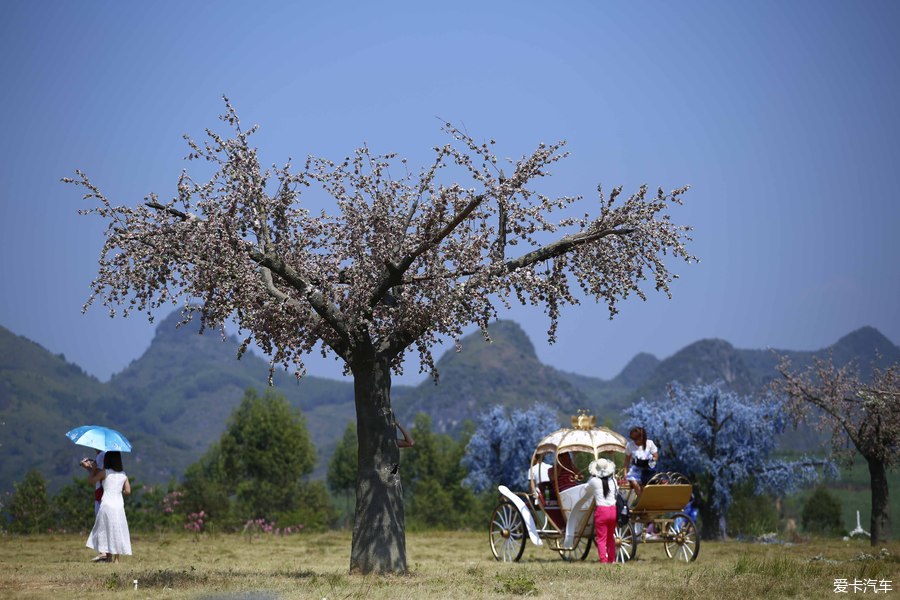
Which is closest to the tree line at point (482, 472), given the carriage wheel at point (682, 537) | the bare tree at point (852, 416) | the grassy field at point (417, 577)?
the bare tree at point (852, 416)

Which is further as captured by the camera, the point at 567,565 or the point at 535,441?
the point at 535,441

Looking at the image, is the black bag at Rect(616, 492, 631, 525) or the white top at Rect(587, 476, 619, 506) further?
the black bag at Rect(616, 492, 631, 525)

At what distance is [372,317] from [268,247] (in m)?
2.11

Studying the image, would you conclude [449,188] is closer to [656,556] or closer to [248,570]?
[248,570]

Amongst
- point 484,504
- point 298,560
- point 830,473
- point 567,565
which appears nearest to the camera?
point 567,565

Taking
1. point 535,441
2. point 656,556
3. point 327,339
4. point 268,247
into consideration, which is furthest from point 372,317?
point 535,441

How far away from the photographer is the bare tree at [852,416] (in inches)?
1157

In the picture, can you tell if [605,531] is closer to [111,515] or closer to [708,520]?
[111,515]

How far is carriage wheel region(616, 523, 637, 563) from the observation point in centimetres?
2002

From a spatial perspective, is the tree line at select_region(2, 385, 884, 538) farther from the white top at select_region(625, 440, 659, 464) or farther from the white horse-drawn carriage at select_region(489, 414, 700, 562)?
the white top at select_region(625, 440, 659, 464)

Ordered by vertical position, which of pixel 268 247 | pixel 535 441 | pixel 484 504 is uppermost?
pixel 268 247

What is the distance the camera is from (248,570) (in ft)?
60.3

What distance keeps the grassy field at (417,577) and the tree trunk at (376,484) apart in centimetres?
60

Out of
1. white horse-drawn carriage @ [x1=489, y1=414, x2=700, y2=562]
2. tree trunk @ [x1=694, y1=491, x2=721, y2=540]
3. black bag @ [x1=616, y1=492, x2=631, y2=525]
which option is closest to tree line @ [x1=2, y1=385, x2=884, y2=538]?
tree trunk @ [x1=694, y1=491, x2=721, y2=540]
